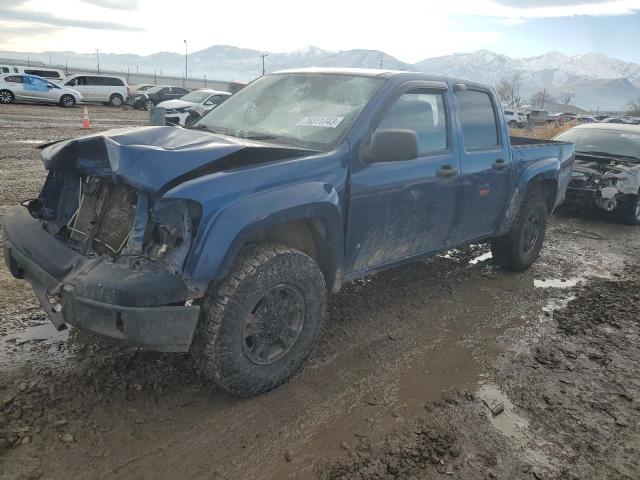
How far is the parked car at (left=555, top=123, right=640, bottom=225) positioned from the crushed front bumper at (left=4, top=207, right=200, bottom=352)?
773 cm

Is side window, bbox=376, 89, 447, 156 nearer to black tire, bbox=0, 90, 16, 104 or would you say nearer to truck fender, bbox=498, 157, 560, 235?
truck fender, bbox=498, 157, 560, 235

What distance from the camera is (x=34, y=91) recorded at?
2308cm

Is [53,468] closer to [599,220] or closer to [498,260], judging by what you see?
[498,260]

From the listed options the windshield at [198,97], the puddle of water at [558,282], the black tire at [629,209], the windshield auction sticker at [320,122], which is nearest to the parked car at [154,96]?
the windshield at [198,97]

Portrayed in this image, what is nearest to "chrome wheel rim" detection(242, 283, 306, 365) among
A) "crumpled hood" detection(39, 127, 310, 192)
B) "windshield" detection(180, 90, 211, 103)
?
"crumpled hood" detection(39, 127, 310, 192)

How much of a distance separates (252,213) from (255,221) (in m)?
0.04

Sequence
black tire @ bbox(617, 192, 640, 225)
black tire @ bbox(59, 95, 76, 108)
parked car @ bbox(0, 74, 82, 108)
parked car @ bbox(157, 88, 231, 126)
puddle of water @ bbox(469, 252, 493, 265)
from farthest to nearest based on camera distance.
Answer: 1. black tire @ bbox(59, 95, 76, 108)
2. parked car @ bbox(0, 74, 82, 108)
3. parked car @ bbox(157, 88, 231, 126)
4. black tire @ bbox(617, 192, 640, 225)
5. puddle of water @ bbox(469, 252, 493, 265)

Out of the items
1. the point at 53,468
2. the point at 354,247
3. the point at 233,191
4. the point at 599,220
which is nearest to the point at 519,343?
the point at 354,247

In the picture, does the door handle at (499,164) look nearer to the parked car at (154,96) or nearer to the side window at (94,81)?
the parked car at (154,96)

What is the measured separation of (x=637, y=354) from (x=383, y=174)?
96.2 inches

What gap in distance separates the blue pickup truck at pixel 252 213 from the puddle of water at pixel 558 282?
154cm

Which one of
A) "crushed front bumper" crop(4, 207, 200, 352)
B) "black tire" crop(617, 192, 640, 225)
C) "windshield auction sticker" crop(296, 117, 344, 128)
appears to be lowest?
"black tire" crop(617, 192, 640, 225)

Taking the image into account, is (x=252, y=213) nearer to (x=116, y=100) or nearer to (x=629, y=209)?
(x=629, y=209)

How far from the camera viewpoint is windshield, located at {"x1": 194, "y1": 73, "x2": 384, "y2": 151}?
3445 millimetres
